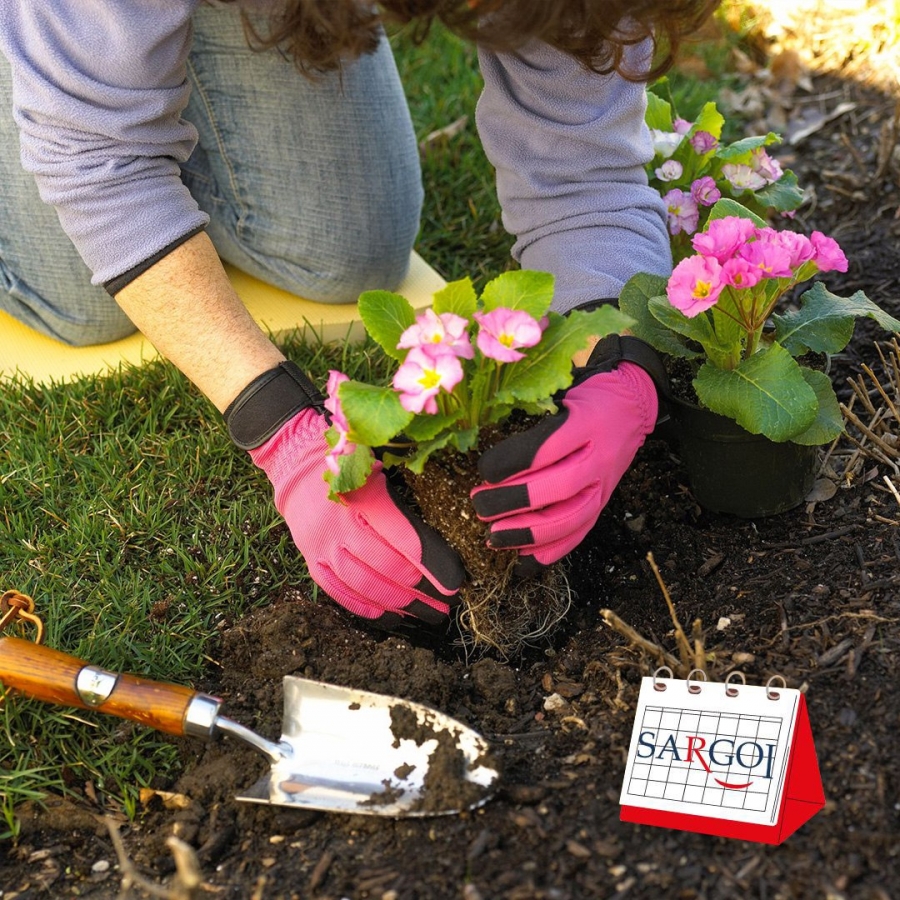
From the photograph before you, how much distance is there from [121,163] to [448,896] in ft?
4.63

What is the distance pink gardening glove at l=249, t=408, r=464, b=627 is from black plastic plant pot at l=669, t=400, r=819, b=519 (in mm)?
508

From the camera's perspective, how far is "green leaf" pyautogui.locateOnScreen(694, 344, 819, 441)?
5.80ft

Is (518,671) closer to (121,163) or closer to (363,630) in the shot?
(363,630)

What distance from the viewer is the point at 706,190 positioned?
7.50 feet

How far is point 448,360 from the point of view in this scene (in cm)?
154

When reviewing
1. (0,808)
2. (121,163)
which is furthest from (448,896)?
(121,163)

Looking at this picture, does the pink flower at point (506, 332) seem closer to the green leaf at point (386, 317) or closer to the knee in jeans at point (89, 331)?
the green leaf at point (386, 317)

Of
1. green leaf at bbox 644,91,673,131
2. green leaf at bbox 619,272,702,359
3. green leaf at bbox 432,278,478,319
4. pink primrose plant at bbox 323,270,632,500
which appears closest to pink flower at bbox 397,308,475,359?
pink primrose plant at bbox 323,270,632,500

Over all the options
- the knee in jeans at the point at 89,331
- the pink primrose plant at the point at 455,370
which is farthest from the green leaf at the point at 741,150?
the knee in jeans at the point at 89,331

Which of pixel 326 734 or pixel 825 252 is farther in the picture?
pixel 825 252

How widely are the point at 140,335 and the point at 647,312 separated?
4.74ft

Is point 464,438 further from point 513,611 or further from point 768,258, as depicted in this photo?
point 768,258

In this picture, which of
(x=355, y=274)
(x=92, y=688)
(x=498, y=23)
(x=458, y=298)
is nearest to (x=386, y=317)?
(x=458, y=298)

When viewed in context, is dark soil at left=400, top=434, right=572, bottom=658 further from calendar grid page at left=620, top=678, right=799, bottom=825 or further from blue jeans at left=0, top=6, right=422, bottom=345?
blue jeans at left=0, top=6, right=422, bottom=345
